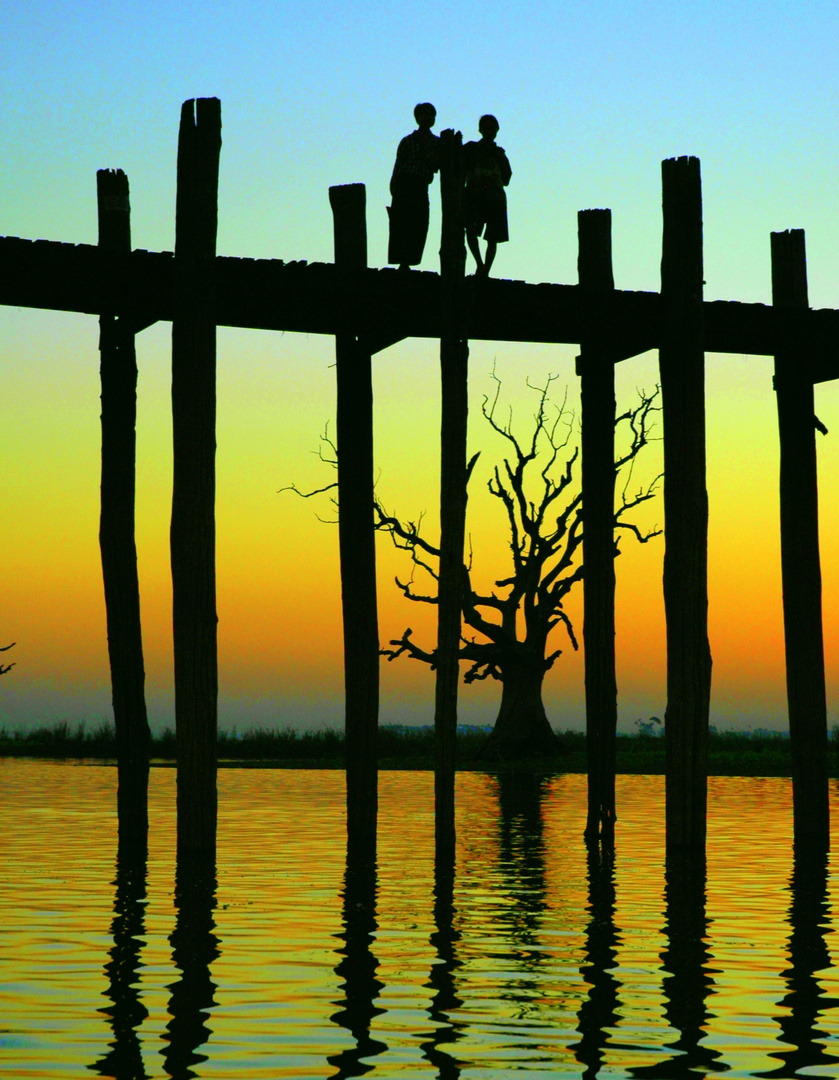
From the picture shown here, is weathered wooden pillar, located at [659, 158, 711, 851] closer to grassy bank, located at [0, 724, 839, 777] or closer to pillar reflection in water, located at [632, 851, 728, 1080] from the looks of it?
pillar reflection in water, located at [632, 851, 728, 1080]

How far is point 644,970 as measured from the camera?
23.8 feet

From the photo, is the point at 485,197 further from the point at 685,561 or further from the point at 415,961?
the point at 415,961

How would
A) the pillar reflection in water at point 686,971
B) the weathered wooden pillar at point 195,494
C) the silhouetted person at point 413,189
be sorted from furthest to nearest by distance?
1. the silhouetted person at point 413,189
2. the weathered wooden pillar at point 195,494
3. the pillar reflection in water at point 686,971

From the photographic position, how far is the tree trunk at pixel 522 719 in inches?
1155

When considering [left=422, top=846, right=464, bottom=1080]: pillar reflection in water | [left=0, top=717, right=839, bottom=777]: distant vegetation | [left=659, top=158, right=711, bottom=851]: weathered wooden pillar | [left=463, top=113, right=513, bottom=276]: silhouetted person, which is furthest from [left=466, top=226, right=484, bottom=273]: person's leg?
[left=0, top=717, right=839, bottom=777]: distant vegetation

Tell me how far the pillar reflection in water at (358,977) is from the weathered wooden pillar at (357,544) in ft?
2.41

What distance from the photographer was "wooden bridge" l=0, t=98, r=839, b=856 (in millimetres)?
10086

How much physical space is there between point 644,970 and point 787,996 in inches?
31.3

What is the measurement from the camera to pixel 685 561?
35.4 ft

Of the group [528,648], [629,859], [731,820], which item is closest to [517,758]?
[528,648]

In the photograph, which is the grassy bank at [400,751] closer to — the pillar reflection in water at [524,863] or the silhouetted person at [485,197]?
the pillar reflection in water at [524,863]

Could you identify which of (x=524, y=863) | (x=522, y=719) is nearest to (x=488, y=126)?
(x=524, y=863)

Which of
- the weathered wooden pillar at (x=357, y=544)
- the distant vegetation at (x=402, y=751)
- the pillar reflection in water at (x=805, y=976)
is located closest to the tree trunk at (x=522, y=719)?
the distant vegetation at (x=402, y=751)

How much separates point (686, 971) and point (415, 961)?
1353 millimetres
